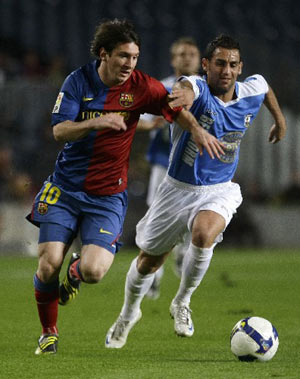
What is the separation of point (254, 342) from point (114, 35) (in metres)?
2.00

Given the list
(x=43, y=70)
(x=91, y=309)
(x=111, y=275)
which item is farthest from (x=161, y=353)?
(x=43, y=70)

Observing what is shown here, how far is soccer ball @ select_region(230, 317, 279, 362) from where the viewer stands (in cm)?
486

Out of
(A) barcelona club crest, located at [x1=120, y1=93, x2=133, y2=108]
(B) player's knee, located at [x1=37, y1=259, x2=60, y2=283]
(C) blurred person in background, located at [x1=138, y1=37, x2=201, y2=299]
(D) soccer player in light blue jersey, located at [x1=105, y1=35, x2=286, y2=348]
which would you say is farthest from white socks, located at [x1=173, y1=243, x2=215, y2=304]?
(C) blurred person in background, located at [x1=138, y1=37, x2=201, y2=299]

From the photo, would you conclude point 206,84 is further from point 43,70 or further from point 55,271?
point 43,70

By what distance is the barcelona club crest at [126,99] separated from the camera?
5.44 meters

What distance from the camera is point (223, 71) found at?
5922mm

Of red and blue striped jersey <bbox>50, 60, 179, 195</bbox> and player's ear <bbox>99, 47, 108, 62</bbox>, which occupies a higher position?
player's ear <bbox>99, 47, 108, 62</bbox>

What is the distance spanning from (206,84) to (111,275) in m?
5.45

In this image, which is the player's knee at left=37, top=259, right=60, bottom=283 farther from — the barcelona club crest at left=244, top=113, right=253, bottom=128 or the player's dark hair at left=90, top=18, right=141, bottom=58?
the barcelona club crest at left=244, top=113, right=253, bottom=128

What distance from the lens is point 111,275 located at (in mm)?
11039

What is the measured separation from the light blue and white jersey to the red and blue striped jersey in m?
0.45

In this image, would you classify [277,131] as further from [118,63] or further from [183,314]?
[118,63]

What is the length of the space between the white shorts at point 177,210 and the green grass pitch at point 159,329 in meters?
0.68

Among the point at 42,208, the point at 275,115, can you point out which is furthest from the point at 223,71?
the point at 42,208
